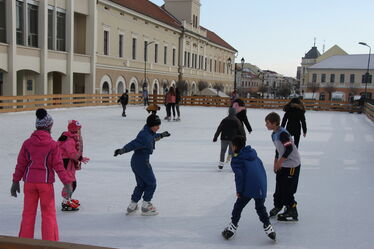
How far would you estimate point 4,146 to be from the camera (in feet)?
35.6

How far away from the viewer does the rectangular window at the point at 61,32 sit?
27641 mm

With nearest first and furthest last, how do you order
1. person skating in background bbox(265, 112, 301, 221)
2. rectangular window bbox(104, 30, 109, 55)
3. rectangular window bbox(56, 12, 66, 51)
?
person skating in background bbox(265, 112, 301, 221) < rectangular window bbox(56, 12, 66, 51) < rectangular window bbox(104, 30, 109, 55)

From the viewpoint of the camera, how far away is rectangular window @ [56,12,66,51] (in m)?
27.6

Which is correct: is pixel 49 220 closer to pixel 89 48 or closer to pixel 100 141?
pixel 100 141

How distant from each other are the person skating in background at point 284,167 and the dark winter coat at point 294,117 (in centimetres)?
317

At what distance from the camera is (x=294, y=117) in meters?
8.97

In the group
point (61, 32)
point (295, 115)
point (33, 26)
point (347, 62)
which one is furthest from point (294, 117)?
point (347, 62)

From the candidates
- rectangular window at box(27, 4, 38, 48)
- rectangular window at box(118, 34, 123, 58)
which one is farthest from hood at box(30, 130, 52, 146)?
rectangular window at box(118, 34, 123, 58)

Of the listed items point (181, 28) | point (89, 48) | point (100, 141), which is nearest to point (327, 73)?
point (181, 28)

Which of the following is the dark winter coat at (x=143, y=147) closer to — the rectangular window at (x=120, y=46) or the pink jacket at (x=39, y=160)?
the pink jacket at (x=39, y=160)

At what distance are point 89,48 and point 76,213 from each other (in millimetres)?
26841

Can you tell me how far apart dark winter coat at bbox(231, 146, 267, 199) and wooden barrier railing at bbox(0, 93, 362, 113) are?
715 inches

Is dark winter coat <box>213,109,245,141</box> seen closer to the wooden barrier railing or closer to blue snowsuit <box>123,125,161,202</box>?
blue snowsuit <box>123,125,161,202</box>

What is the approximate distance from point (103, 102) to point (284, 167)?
1055 inches
